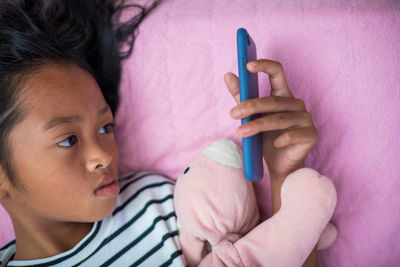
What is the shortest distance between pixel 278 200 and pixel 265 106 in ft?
0.85

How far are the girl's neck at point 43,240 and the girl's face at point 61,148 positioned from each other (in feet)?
0.28

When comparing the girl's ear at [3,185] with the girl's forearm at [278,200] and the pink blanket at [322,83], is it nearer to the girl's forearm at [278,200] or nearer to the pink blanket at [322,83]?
the pink blanket at [322,83]

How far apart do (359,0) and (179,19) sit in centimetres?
42

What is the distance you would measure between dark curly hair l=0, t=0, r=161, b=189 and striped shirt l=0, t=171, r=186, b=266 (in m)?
0.22

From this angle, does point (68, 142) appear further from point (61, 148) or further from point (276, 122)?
point (276, 122)

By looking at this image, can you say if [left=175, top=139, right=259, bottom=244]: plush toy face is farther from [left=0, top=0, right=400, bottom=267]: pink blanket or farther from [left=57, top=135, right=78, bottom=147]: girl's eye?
[left=57, top=135, right=78, bottom=147]: girl's eye

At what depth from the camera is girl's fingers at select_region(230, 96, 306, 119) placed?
1.85ft

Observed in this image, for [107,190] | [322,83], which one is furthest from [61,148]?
[322,83]

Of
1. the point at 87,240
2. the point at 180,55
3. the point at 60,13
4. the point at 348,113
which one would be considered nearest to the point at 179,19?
the point at 180,55

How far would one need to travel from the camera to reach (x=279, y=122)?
A: 1.97 feet

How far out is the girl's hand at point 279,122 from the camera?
57 cm

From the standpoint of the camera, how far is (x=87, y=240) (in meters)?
0.78

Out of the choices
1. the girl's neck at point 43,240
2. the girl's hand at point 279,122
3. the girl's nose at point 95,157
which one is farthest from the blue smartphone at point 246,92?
the girl's neck at point 43,240

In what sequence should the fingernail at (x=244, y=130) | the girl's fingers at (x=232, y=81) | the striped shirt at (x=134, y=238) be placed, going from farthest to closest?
the striped shirt at (x=134, y=238), the girl's fingers at (x=232, y=81), the fingernail at (x=244, y=130)
